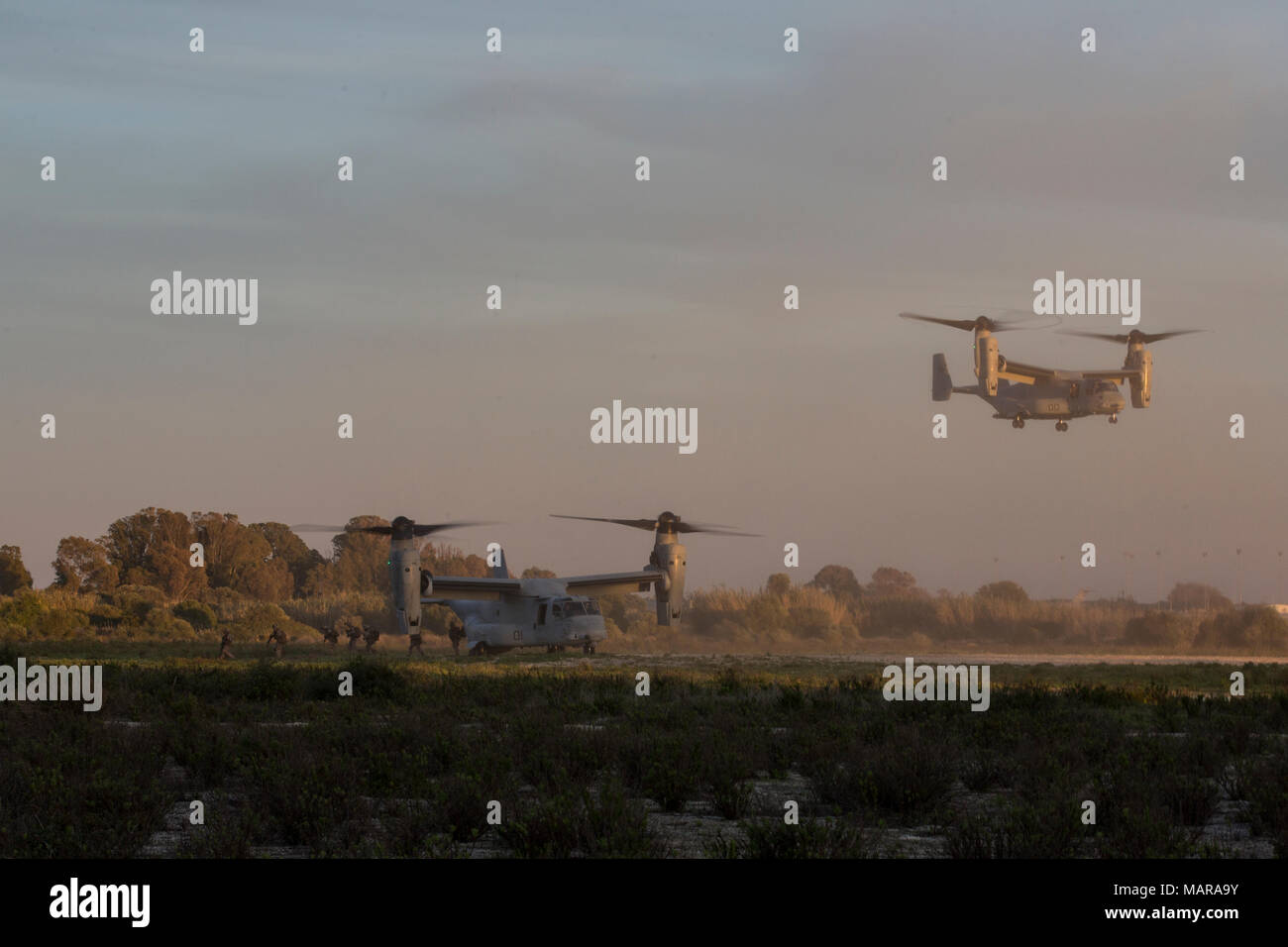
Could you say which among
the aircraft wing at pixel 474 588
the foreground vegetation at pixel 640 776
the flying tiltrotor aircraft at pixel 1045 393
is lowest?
the foreground vegetation at pixel 640 776

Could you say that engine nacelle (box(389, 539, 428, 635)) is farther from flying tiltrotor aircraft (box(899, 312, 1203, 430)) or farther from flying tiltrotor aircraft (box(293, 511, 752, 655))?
flying tiltrotor aircraft (box(899, 312, 1203, 430))

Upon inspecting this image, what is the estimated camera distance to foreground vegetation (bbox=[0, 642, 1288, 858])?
43.4 feet

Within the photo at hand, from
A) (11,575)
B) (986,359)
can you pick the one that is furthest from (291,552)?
(986,359)

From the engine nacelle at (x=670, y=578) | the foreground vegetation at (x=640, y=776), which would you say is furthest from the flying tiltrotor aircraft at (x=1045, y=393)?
the foreground vegetation at (x=640, y=776)

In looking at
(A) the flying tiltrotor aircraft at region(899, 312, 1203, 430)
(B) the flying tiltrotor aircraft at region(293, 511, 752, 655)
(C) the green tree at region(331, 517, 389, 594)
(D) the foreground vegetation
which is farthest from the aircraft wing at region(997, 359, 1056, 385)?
(C) the green tree at region(331, 517, 389, 594)

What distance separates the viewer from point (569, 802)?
45.6ft

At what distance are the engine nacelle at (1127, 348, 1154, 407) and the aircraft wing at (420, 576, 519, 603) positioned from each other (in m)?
37.7

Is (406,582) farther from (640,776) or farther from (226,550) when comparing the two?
(226,550)

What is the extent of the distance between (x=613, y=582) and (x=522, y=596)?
5.52 metres

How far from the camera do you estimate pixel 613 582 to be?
2442 inches

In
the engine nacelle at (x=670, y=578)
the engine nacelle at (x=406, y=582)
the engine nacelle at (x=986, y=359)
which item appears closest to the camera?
the engine nacelle at (x=406, y=582)

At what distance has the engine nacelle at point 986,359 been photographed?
6638 cm

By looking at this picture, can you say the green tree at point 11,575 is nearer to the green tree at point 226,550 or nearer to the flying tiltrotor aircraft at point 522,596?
the green tree at point 226,550

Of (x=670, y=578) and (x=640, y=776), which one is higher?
(x=670, y=578)
